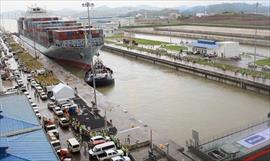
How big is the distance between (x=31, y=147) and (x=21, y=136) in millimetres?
767

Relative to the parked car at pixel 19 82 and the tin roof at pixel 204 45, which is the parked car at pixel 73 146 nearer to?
the parked car at pixel 19 82

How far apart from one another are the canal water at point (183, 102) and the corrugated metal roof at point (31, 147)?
5073 millimetres

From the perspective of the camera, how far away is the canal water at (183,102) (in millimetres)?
12219

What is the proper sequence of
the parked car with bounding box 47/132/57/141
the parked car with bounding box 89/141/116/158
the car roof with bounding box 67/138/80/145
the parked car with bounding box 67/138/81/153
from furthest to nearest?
the parked car with bounding box 47/132/57/141
the car roof with bounding box 67/138/80/145
the parked car with bounding box 67/138/81/153
the parked car with bounding box 89/141/116/158

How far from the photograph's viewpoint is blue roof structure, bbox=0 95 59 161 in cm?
647

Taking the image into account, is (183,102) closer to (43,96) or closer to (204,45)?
(43,96)

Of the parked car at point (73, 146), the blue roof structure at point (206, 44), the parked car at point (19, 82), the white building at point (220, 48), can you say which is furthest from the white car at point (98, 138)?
the blue roof structure at point (206, 44)

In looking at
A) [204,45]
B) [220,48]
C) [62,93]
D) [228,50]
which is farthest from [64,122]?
[204,45]

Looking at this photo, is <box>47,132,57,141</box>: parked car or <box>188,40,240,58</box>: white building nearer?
<box>47,132,57,141</box>: parked car

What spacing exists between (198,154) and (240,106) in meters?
6.88

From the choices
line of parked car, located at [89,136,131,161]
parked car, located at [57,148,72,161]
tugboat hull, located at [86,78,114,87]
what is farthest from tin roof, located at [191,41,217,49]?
parked car, located at [57,148,72,161]

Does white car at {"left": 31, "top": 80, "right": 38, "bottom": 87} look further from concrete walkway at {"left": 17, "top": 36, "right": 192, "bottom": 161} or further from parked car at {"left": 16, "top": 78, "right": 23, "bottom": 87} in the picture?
concrete walkway at {"left": 17, "top": 36, "right": 192, "bottom": 161}

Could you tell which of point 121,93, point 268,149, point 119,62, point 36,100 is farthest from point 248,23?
point 268,149

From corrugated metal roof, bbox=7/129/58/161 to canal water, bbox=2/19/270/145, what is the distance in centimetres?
507
